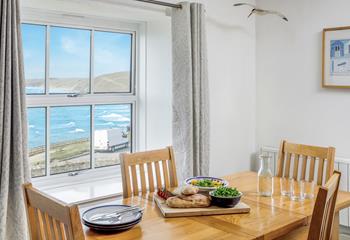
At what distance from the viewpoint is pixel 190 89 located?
297cm

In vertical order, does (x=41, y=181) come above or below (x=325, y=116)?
below

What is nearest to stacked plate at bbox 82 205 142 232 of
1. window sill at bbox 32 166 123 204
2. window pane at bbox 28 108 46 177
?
window sill at bbox 32 166 123 204

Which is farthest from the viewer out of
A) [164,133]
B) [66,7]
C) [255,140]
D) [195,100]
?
Result: [255,140]

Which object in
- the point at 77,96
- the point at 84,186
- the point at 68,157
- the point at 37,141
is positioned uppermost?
the point at 77,96

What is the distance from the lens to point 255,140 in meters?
3.90

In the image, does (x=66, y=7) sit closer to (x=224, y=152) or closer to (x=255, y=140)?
(x=224, y=152)

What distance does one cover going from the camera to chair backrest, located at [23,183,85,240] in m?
1.28

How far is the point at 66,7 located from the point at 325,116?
7.25ft

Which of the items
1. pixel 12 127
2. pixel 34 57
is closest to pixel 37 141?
pixel 34 57

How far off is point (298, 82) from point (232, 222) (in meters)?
2.08

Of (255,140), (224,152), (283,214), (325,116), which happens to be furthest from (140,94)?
(283,214)

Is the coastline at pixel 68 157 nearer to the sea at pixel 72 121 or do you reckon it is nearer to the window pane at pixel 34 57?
the sea at pixel 72 121

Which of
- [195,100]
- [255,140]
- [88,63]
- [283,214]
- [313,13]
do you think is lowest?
[283,214]

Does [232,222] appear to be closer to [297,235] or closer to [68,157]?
[297,235]
